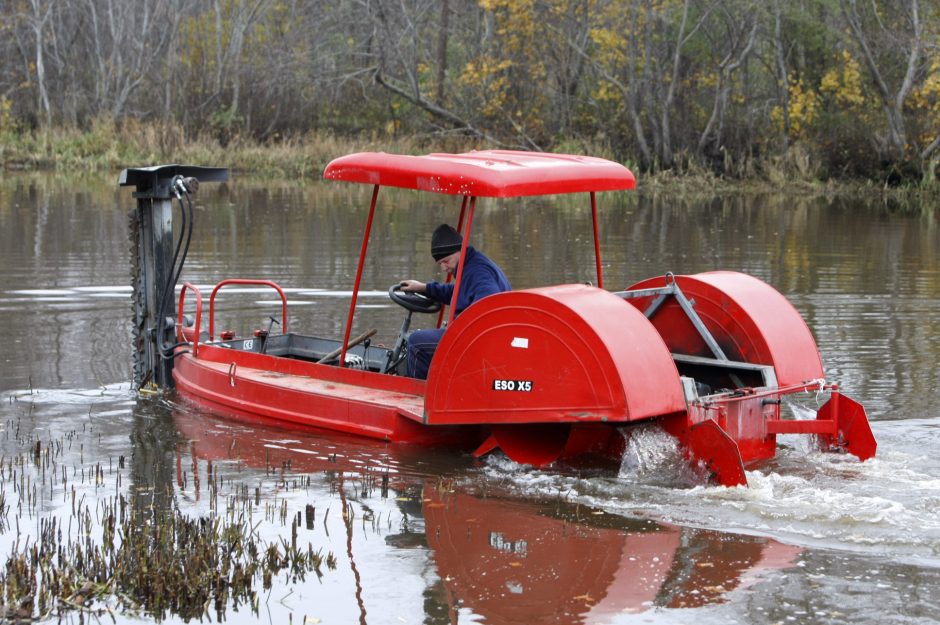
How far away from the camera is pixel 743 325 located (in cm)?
798

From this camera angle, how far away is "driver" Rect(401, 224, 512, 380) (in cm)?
800

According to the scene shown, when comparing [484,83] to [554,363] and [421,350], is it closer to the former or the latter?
[421,350]

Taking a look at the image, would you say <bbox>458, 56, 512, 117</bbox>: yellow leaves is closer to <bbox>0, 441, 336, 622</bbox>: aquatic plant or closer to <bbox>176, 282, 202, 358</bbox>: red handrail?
<bbox>176, 282, 202, 358</bbox>: red handrail

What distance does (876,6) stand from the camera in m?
32.2

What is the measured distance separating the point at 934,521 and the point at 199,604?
3477 millimetres

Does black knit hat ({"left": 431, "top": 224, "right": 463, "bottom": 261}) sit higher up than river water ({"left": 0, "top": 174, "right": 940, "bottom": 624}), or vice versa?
black knit hat ({"left": 431, "top": 224, "right": 463, "bottom": 261})

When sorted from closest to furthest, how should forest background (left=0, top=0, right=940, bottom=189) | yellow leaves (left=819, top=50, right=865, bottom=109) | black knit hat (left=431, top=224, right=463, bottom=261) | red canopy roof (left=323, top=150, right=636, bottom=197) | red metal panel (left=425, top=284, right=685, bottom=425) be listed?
red metal panel (left=425, top=284, right=685, bottom=425) → red canopy roof (left=323, top=150, right=636, bottom=197) → black knit hat (left=431, top=224, right=463, bottom=261) → forest background (left=0, top=0, right=940, bottom=189) → yellow leaves (left=819, top=50, right=865, bottom=109)

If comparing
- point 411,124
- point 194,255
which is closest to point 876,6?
point 411,124

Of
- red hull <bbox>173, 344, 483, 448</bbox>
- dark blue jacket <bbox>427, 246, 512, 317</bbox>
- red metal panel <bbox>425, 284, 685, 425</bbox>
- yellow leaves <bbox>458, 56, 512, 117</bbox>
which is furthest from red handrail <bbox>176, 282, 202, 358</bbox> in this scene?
yellow leaves <bbox>458, 56, 512, 117</bbox>

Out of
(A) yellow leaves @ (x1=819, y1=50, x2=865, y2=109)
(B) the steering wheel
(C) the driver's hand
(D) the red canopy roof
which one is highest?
(A) yellow leaves @ (x1=819, y1=50, x2=865, y2=109)

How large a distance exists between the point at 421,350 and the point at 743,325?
77.3 inches

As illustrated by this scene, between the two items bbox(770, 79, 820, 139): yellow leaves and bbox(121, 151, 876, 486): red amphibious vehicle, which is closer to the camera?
bbox(121, 151, 876, 486): red amphibious vehicle

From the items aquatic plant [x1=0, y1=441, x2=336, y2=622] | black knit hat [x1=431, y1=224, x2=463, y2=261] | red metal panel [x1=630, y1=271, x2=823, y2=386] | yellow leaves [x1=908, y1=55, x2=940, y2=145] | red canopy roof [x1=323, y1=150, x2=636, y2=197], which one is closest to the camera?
aquatic plant [x1=0, y1=441, x2=336, y2=622]

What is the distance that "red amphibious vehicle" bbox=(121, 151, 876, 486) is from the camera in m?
6.93
